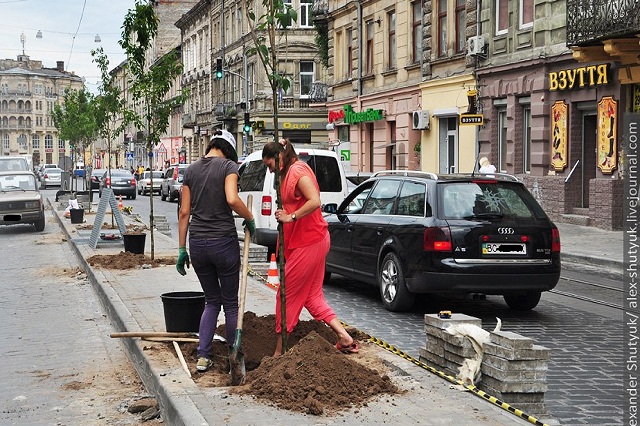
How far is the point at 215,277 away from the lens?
7.34 meters

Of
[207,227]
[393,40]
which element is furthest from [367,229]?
[393,40]

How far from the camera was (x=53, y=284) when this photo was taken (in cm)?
1473

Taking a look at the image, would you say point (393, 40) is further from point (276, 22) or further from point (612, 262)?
point (276, 22)

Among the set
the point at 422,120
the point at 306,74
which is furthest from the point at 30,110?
the point at 422,120

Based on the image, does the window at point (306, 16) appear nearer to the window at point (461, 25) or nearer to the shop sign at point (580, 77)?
the window at point (461, 25)

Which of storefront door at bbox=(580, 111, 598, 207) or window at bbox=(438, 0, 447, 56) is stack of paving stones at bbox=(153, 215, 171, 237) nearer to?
storefront door at bbox=(580, 111, 598, 207)

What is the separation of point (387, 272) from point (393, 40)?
25.7 m

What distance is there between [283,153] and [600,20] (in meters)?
15.4

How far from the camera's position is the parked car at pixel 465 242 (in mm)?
10125

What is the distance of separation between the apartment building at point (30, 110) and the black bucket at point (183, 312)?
170506mm

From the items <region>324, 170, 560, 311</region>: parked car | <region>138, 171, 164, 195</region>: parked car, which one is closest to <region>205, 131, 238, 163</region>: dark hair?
<region>324, 170, 560, 311</region>: parked car

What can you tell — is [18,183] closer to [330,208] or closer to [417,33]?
[417,33]

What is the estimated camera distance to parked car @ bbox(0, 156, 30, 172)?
95.0 feet

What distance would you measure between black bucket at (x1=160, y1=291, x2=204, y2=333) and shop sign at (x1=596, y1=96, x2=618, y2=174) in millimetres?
15539
